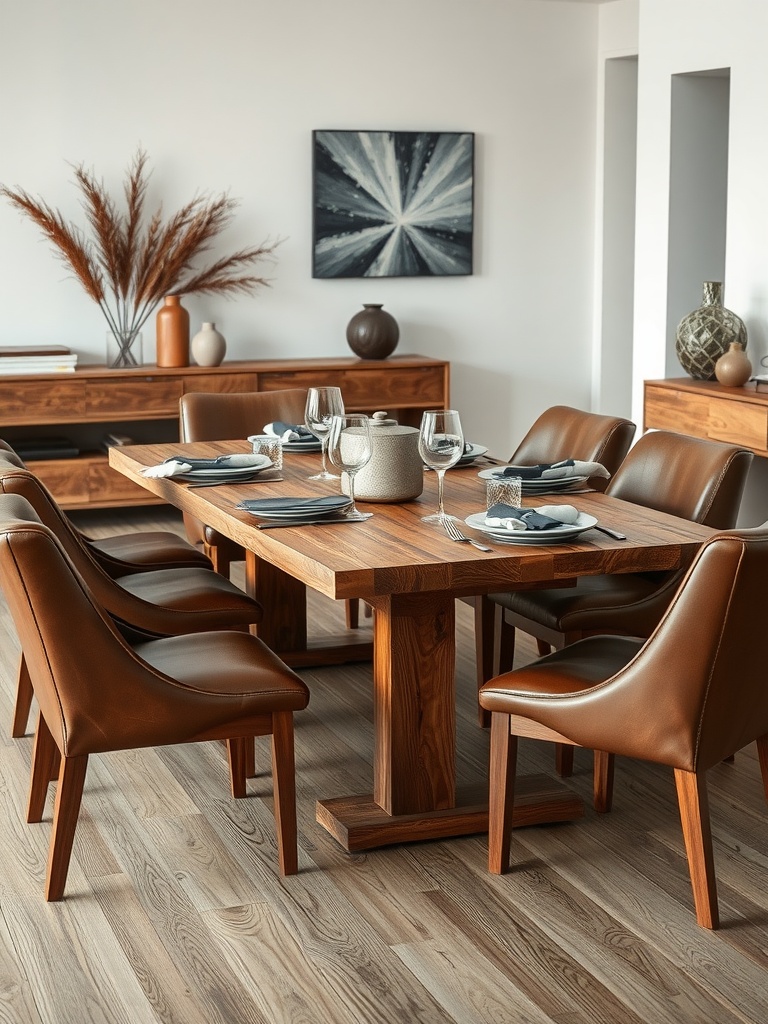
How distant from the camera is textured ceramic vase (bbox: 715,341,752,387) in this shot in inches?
202

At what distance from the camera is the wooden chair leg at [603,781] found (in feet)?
9.84

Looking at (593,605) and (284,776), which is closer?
(284,776)

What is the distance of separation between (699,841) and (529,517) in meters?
0.73

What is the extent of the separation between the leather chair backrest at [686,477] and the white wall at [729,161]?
2175mm

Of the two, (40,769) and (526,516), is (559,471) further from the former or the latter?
(40,769)

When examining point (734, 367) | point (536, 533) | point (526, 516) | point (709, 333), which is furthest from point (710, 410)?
point (536, 533)

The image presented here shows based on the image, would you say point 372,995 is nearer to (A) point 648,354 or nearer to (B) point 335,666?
(B) point 335,666

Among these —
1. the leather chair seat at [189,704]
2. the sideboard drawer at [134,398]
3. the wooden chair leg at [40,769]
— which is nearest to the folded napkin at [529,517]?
the leather chair seat at [189,704]

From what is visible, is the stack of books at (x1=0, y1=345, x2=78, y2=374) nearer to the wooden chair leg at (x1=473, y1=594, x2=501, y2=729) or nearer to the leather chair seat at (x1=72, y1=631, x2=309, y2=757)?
the wooden chair leg at (x1=473, y1=594, x2=501, y2=729)

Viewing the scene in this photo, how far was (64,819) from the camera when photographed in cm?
252

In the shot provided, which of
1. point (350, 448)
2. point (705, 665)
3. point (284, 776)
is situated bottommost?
point (284, 776)

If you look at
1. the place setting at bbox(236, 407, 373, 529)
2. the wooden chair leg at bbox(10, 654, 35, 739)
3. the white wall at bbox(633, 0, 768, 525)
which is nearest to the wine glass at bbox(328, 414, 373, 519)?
the place setting at bbox(236, 407, 373, 529)

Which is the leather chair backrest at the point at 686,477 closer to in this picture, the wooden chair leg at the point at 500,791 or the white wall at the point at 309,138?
the wooden chair leg at the point at 500,791

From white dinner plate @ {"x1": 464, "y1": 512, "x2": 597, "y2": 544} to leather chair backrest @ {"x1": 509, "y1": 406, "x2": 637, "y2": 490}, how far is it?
1136 millimetres
